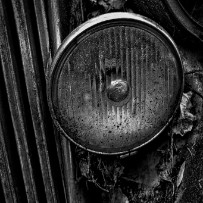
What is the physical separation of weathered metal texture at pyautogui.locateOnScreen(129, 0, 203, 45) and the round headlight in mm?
178

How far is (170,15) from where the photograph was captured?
115 cm

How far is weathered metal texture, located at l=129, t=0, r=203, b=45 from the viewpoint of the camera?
1.14 m

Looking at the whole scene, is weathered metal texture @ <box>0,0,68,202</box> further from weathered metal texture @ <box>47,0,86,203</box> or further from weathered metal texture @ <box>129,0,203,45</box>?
weathered metal texture @ <box>129,0,203,45</box>

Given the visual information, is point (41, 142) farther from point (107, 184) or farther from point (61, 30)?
point (61, 30)

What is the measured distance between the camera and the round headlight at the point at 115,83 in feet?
3.18

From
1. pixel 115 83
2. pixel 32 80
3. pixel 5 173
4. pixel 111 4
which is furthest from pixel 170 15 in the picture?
pixel 5 173

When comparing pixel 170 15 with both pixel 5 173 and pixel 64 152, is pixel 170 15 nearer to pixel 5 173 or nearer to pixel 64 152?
pixel 64 152

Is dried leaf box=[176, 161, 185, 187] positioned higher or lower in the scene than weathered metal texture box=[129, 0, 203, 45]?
lower

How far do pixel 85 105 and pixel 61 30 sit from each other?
0.30 meters

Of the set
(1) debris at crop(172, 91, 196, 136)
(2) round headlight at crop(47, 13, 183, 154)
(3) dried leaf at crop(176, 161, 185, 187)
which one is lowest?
(3) dried leaf at crop(176, 161, 185, 187)

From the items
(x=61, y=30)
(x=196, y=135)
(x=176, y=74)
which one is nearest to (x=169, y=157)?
(x=196, y=135)

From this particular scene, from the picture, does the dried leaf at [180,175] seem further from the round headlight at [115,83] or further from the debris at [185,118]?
the round headlight at [115,83]

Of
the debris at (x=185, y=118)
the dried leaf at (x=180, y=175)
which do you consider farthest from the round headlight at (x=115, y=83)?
the dried leaf at (x=180, y=175)

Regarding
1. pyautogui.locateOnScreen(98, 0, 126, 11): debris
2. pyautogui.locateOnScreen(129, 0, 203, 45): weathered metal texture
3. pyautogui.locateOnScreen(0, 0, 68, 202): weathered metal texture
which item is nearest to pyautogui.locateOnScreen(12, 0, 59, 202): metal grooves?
pyautogui.locateOnScreen(0, 0, 68, 202): weathered metal texture
